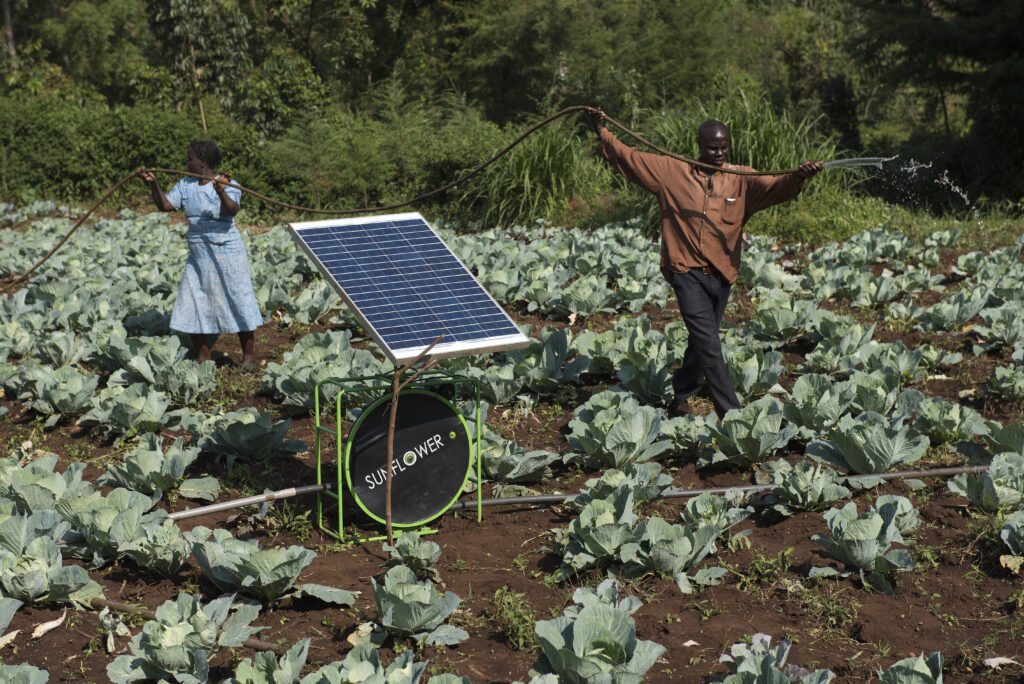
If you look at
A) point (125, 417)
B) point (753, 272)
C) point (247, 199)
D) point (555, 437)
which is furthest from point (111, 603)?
point (247, 199)

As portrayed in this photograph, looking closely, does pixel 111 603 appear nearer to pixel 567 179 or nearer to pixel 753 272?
pixel 753 272

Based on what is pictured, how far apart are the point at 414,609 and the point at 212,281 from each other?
4.00 m

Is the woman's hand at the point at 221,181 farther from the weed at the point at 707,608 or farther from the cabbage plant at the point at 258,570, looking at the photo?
the weed at the point at 707,608

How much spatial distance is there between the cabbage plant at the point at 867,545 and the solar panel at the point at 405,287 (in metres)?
1.49

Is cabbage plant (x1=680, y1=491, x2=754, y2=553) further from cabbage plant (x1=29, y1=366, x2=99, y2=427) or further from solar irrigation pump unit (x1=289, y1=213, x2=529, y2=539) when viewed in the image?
cabbage plant (x1=29, y1=366, x2=99, y2=427)

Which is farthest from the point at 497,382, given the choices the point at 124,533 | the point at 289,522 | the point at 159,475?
the point at 124,533

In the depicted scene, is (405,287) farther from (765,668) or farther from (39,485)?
(765,668)

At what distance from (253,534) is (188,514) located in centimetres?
33

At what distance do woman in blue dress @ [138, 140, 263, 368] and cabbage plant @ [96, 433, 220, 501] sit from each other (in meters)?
2.08

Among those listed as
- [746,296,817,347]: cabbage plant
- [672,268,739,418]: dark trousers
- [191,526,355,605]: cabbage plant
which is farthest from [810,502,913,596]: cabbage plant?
[746,296,817,347]: cabbage plant

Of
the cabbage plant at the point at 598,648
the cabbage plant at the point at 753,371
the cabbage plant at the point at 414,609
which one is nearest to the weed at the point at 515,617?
the cabbage plant at the point at 414,609

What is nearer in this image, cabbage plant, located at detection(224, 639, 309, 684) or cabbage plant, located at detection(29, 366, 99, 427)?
cabbage plant, located at detection(224, 639, 309, 684)

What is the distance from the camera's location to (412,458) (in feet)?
15.1

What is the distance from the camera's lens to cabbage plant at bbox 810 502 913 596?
382 cm
